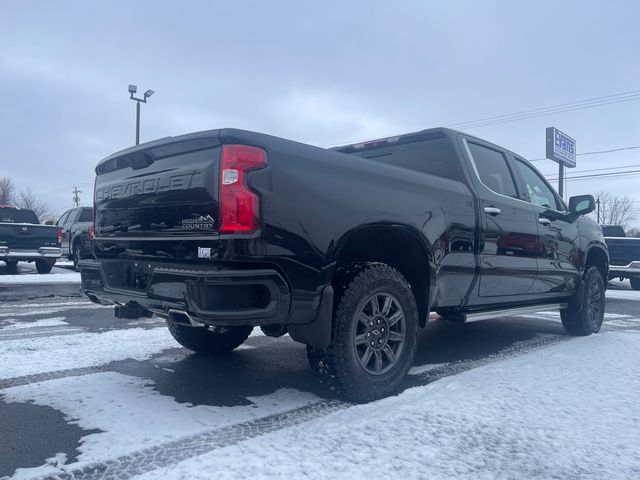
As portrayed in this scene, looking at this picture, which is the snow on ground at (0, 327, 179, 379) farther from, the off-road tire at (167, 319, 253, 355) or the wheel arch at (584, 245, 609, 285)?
the wheel arch at (584, 245, 609, 285)

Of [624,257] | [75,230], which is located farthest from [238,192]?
[75,230]

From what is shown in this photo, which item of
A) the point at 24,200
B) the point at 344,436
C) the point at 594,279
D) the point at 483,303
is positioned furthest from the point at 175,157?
the point at 24,200

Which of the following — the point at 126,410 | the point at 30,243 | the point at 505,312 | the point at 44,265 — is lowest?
the point at 126,410

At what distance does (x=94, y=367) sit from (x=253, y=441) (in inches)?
79.9

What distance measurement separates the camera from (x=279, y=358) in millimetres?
4672

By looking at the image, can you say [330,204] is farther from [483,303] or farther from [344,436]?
[483,303]

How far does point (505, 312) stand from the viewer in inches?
189

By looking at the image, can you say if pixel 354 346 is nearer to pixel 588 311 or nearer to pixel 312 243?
pixel 312 243

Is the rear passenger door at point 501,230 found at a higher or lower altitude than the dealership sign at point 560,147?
lower

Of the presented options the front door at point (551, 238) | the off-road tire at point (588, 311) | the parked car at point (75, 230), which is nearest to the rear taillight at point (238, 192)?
the front door at point (551, 238)

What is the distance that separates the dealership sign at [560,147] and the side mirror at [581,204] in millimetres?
22499

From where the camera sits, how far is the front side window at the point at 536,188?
5.39 m

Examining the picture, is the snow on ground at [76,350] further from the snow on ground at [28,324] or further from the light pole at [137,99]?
the light pole at [137,99]

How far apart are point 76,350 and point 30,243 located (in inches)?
431
